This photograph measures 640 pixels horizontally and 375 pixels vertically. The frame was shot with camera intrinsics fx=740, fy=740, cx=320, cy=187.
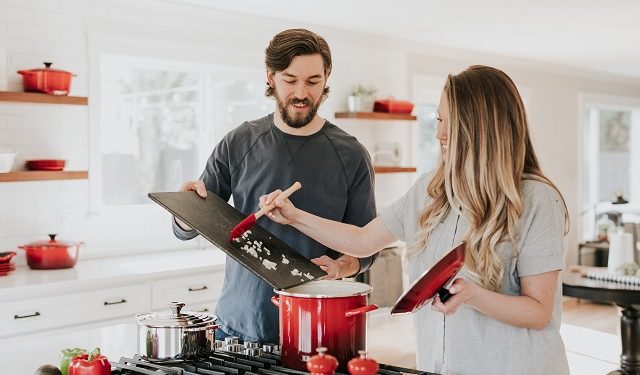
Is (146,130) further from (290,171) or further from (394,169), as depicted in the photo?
(290,171)

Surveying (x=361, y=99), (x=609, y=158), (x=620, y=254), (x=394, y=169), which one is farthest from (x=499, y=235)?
(x=609, y=158)

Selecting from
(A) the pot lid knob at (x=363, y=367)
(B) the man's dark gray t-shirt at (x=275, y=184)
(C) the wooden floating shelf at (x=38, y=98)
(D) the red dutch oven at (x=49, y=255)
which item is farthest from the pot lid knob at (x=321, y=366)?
(C) the wooden floating shelf at (x=38, y=98)

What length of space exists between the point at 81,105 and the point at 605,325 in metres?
5.57

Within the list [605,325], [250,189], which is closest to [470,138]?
[250,189]

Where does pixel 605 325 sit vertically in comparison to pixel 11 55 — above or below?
below

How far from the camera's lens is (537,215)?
1.78m

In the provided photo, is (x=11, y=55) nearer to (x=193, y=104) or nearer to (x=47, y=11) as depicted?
(x=47, y=11)

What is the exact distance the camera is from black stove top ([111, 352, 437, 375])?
167cm

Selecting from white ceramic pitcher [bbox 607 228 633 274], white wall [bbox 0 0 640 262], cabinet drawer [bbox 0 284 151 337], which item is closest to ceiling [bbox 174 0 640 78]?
white wall [bbox 0 0 640 262]

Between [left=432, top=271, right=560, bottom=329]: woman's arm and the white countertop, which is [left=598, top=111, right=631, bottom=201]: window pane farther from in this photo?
[left=432, top=271, right=560, bottom=329]: woman's arm

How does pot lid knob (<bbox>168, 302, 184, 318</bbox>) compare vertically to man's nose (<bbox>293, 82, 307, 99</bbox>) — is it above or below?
below

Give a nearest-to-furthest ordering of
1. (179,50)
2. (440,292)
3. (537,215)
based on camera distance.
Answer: (440,292) → (537,215) → (179,50)

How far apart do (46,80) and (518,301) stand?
3.24 meters

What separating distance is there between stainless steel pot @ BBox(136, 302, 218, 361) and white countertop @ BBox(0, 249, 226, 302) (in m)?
2.10
